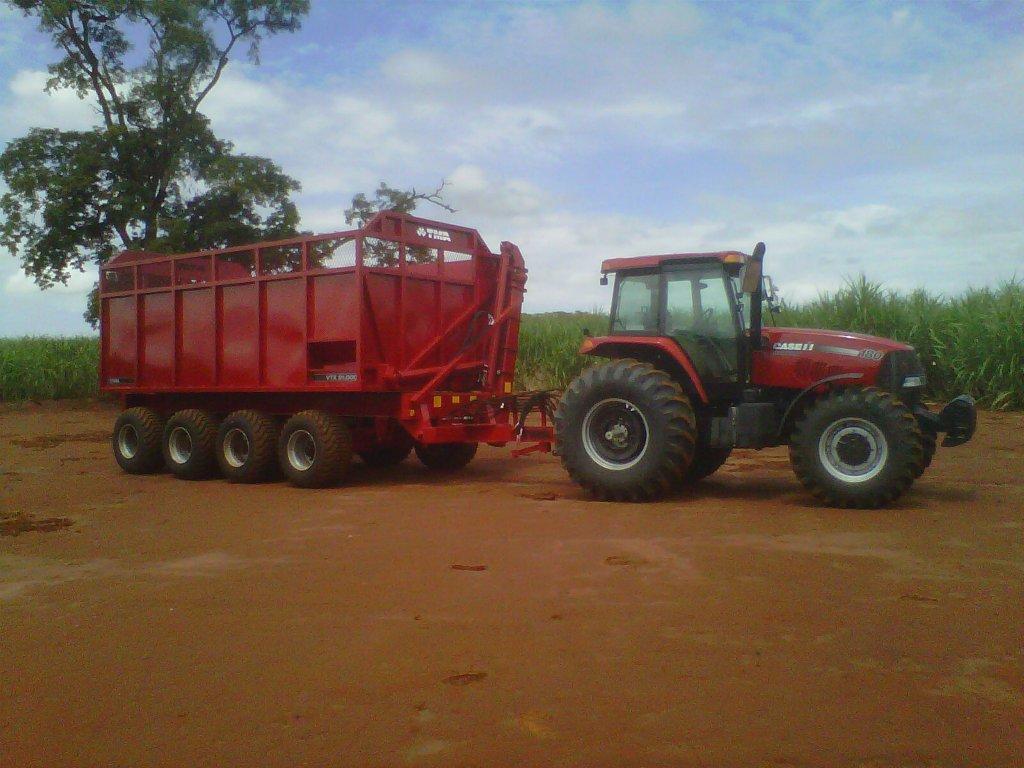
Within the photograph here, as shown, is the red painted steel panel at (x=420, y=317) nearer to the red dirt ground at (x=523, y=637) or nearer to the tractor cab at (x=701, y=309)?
the tractor cab at (x=701, y=309)

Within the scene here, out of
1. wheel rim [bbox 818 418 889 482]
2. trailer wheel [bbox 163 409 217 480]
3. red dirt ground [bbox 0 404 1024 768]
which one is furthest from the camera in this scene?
trailer wheel [bbox 163 409 217 480]

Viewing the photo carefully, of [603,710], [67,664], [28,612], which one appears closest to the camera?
[603,710]

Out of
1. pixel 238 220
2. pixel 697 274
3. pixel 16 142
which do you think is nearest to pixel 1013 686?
pixel 697 274

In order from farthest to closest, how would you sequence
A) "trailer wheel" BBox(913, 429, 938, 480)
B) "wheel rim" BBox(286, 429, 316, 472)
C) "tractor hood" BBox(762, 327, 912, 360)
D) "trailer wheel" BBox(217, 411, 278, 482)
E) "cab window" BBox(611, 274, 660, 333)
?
"trailer wheel" BBox(217, 411, 278, 482) → "wheel rim" BBox(286, 429, 316, 472) → "cab window" BBox(611, 274, 660, 333) → "trailer wheel" BBox(913, 429, 938, 480) → "tractor hood" BBox(762, 327, 912, 360)

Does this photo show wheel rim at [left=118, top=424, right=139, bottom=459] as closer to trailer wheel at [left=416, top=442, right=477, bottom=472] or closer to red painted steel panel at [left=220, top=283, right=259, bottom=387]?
red painted steel panel at [left=220, top=283, right=259, bottom=387]

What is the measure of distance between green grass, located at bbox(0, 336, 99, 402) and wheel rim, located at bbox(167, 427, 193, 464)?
15767 millimetres

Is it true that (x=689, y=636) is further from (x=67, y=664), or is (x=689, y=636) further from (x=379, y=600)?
(x=67, y=664)

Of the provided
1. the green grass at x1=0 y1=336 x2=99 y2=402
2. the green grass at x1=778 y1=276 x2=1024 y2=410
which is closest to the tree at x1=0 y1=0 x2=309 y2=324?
the green grass at x1=0 y1=336 x2=99 y2=402

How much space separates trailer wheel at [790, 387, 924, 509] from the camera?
724cm

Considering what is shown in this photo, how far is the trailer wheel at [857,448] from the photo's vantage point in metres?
7.24

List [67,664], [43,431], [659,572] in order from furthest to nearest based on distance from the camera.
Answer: [43,431], [659,572], [67,664]

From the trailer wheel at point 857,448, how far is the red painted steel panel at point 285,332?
563cm

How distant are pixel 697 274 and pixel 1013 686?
17.8 feet

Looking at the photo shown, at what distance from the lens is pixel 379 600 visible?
4.90 m
